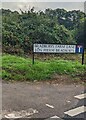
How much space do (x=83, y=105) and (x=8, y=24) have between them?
9654 mm

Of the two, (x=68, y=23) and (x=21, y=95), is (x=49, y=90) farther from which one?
(x=68, y=23)

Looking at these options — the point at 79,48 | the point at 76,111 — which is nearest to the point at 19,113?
the point at 76,111

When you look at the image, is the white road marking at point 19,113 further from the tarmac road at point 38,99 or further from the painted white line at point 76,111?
the painted white line at point 76,111

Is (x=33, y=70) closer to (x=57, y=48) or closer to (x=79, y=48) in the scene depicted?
(x=57, y=48)

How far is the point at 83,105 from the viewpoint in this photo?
5.61m

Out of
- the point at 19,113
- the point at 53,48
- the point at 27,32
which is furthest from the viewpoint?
the point at 27,32

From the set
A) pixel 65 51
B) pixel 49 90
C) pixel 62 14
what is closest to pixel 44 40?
pixel 65 51

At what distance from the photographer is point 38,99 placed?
231 inches

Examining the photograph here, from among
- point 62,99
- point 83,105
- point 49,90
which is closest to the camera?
point 83,105

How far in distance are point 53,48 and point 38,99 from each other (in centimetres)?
357

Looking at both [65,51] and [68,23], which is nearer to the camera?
[65,51]

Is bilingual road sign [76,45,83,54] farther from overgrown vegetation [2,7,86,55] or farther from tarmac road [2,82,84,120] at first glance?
overgrown vegetation [2,7,86,55]

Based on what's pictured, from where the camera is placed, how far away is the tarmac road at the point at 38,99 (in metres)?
5.04

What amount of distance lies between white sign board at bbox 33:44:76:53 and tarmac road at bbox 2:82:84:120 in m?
1.96
